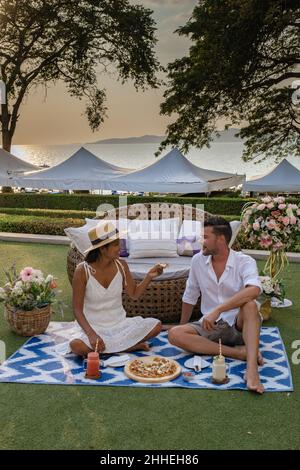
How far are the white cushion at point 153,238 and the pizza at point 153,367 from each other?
2297mm

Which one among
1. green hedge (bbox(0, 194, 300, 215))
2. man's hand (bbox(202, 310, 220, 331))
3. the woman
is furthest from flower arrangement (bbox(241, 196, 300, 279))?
green hedge (bbox(0, 194, 300, 215))

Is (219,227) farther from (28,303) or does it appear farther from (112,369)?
(28,303)

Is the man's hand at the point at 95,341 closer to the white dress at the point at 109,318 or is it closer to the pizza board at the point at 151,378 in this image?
the white dress at the point at 109,318

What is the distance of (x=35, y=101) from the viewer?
24.5 meters

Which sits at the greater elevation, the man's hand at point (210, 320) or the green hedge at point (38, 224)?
the green hedge at point (38, 224)

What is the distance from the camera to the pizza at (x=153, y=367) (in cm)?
434

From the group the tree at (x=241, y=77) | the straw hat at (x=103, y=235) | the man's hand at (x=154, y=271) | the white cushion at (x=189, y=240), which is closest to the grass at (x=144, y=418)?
the man's hand at (x=154, y=271)

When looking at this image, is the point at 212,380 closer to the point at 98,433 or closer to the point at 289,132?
the point at 98,433

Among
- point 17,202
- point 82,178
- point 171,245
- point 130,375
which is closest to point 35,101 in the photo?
point 17,202

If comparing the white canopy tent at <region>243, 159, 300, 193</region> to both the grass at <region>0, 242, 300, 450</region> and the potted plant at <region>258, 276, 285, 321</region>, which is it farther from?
the grass at <region>0, 242, 300, 450</region>

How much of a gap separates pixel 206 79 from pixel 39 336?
17.9m

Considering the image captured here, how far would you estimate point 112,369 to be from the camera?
179 inches

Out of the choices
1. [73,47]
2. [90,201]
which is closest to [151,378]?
[90,201]

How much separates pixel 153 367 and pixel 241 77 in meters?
18.8
